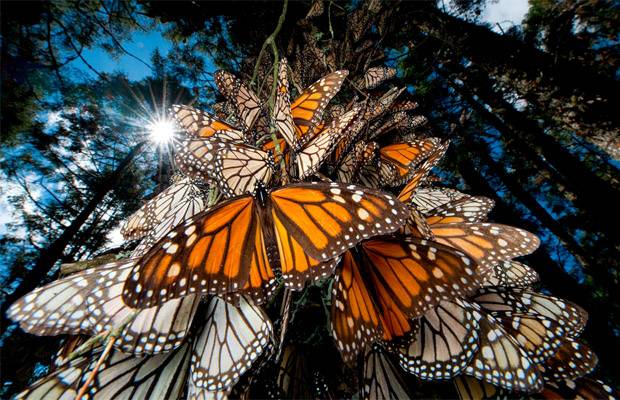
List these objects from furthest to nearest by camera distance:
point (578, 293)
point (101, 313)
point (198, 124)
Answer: point (578, 293) → point (198, 124) → point (101, 313)

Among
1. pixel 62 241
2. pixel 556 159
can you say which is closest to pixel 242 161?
pixel 62 241

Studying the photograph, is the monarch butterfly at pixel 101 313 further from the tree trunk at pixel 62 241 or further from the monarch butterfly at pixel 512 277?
the tree trunk at pixel 62 241

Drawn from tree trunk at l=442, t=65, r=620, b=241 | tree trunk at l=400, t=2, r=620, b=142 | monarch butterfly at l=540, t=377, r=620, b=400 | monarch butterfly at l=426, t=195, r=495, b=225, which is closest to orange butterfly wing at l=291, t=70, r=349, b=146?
monarch butterfly at l=426, t=195, r=495, b=225

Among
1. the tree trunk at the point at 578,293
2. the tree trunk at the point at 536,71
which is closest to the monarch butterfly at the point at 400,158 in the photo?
the tree trunk at the point at 578,293

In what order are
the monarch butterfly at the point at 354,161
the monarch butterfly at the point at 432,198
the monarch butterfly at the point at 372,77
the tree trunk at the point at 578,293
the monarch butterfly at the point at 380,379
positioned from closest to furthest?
the monarch butterfly at the point at 380,379, the monarch butterfly at the point at 354,161, the monarch butterfly at the point at 432,198, the monarch butterfly at the point at 372,77, the tree trunk at the point at 578,293

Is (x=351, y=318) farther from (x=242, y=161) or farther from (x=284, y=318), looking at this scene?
(x=242, y=161)
